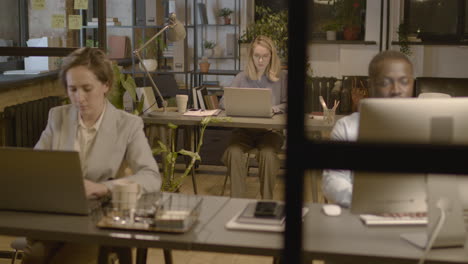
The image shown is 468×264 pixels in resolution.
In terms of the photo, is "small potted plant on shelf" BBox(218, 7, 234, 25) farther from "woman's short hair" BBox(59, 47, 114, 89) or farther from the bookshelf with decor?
"woman's short hair" BBox(59, 47, 114, 89)

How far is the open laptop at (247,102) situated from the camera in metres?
5.03

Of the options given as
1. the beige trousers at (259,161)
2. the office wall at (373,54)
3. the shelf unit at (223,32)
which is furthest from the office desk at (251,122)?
the shelf unit at (223,32)

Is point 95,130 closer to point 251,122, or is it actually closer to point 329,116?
point 251,122

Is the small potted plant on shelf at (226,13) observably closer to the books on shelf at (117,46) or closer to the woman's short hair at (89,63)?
the books on shelf at (117,46)

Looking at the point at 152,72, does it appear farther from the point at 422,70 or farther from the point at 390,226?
the point at 390,226

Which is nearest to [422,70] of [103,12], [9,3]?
[9,3]

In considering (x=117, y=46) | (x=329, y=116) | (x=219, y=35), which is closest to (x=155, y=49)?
(x=117, y=46)

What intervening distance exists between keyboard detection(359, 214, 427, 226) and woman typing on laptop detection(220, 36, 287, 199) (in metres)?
2.43

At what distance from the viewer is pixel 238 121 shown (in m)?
4.98

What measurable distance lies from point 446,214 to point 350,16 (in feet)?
25.4

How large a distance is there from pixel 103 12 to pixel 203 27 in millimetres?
6341

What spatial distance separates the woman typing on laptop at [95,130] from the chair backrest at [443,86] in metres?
5.49

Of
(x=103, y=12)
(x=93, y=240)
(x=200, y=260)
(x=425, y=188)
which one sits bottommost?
(x=200, y=260)

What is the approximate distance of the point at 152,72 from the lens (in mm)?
9148
